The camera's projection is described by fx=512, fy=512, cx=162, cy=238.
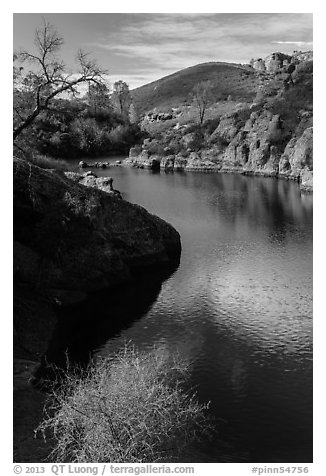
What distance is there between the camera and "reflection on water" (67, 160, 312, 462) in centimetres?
2616

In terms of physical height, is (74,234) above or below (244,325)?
above

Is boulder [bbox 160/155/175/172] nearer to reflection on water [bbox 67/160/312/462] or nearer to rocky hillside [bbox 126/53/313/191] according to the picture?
rocky hillside [bbox 126/53/313/191]

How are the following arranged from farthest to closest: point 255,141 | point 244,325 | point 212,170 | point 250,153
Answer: point 212,170
point 255,141
point 250,153
point 244,325

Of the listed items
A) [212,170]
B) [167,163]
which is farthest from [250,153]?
[167,163]

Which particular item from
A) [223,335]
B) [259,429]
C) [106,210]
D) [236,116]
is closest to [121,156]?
[236,116]

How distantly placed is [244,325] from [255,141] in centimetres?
9462

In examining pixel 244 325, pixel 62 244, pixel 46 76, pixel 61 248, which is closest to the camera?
pixel 46 76

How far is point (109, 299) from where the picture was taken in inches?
1734

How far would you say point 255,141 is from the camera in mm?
125125

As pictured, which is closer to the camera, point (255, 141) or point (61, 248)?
point (61, 248)

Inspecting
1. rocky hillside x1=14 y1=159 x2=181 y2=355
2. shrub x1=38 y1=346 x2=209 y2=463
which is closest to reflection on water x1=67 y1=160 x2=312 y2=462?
shrub x1=38 y1=346 x2=209 y2=463

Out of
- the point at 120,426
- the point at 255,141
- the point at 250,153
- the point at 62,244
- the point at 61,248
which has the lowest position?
the point at 120,426

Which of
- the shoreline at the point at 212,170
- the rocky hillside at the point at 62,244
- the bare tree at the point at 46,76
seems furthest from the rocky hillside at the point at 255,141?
the bare tree at the point at 46,76

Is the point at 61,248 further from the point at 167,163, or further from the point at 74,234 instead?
the point at 167,163
